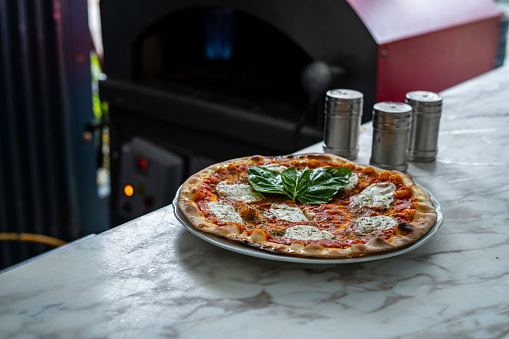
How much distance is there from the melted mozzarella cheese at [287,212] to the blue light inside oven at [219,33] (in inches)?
68.5

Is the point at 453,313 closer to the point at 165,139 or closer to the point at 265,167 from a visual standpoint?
the point at 265,167

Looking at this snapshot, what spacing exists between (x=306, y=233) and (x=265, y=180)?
22 centimetres

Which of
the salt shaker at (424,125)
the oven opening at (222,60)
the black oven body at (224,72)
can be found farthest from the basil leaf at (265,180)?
the oven opening at (222,60)

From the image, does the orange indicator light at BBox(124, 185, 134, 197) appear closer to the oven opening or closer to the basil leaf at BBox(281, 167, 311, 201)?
the oven opening

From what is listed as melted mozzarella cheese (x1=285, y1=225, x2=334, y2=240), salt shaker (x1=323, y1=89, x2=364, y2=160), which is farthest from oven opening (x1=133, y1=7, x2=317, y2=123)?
melted mozzarella cheese (x1=285, y1=225, x2=334, y2=240)

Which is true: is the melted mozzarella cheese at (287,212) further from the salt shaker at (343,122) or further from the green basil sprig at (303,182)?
the salt shaker at (343,122)

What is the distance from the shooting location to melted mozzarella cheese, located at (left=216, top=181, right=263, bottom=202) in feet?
3.86

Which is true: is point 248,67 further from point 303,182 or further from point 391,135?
point 303,182

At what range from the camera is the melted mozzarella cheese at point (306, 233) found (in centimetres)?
101

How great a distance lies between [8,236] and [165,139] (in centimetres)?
104

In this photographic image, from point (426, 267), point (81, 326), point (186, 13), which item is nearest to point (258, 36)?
point (186, 13)

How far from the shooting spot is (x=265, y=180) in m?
1.21

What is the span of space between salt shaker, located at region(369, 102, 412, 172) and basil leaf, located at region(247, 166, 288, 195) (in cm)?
29

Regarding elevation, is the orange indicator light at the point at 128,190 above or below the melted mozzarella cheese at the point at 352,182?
below
